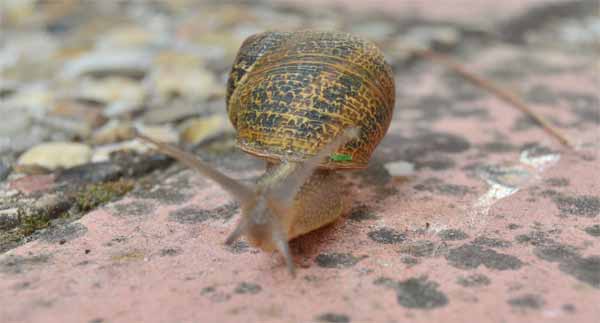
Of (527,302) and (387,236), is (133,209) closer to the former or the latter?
(387,236)

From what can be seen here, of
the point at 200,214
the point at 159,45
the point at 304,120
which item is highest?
the point at 304,120

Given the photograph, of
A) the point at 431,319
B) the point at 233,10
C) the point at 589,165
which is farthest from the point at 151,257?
the point at 233,10

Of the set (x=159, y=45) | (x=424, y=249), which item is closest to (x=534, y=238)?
(x=424, y=249)

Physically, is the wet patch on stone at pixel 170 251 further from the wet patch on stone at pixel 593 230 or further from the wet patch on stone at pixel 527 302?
the wet patch on stone at pixel 593 230

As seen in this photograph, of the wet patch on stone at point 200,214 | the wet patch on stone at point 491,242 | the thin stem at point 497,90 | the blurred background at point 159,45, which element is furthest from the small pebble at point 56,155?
the thin stem at point 497,90

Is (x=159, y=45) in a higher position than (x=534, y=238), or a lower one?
higher

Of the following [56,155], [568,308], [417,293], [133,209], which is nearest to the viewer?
[568,308]
